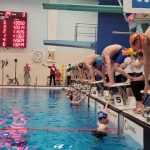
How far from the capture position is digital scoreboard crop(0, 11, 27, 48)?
888 inches

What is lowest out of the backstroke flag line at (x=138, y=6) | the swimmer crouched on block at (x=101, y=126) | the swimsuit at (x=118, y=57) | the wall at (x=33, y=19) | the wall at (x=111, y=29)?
the swimmer crouched on block at (x=101, y=126)

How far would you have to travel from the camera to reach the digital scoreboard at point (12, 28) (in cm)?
2256

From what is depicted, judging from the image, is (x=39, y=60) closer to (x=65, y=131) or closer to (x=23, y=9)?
(x=23, y=9)

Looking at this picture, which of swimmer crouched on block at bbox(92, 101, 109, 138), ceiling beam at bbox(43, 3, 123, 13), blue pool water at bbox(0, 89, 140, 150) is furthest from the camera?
ceiling beam at bbox(43, 3, 123, 13)

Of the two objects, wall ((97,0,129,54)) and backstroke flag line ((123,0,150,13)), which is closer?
backstroke flag line ((123,0,150,13))

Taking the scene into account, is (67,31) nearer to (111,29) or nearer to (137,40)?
(111,29)

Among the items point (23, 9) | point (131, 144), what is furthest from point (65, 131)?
point (23, 9)

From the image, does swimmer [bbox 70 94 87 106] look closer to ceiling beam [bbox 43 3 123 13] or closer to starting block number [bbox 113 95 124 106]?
ceiling beam [bbox 43 3 123 13]

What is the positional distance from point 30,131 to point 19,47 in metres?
18.5

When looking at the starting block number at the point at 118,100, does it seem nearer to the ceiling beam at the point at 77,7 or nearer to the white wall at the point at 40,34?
the ceiling beam at the point at 77,7

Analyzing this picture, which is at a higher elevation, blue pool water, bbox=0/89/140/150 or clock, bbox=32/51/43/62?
clock, bbox=32/51/43/62

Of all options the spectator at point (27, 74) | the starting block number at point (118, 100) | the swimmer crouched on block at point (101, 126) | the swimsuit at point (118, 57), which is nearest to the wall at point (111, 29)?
the swimsuit at point (118, 57)

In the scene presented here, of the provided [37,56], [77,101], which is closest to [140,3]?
[77,101]

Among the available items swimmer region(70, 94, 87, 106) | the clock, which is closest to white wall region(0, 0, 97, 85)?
the clock
